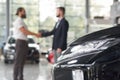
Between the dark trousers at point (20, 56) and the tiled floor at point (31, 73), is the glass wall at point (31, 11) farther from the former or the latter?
the dark trousers at point (20, 56)

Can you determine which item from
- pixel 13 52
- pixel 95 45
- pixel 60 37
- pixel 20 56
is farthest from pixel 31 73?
pixel 95 45

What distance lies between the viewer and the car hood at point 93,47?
2.65m

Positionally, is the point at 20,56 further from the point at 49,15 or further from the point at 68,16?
the point at 68,16

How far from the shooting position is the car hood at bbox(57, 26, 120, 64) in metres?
2.65

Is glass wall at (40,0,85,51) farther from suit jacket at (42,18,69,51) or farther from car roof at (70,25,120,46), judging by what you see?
car roof at (70,25,120,46)

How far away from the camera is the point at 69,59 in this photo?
288 centimetres

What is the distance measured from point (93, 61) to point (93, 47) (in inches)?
9.4

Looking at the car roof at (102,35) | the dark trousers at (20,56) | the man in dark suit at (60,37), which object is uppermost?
the car roof at (102,35)

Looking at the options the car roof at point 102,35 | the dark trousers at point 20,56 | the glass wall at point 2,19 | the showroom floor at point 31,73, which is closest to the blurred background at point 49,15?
the glass wall at point 2,19

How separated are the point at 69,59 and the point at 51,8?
20.4 m

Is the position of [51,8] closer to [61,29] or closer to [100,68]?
[61,29]

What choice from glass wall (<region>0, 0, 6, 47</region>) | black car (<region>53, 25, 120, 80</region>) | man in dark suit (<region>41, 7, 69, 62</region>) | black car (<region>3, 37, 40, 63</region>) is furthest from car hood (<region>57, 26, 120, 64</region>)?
glass wall (<region>0, 0, 6, 47</region>)

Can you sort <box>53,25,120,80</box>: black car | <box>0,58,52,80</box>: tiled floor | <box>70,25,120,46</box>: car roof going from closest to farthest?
1. <box>53,25,120,80</box>: black car
2. <box>70,25,120,46</box>: car roof
3. <box>0,58,52,80</box>: tiled floor

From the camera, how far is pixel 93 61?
8.54ft
